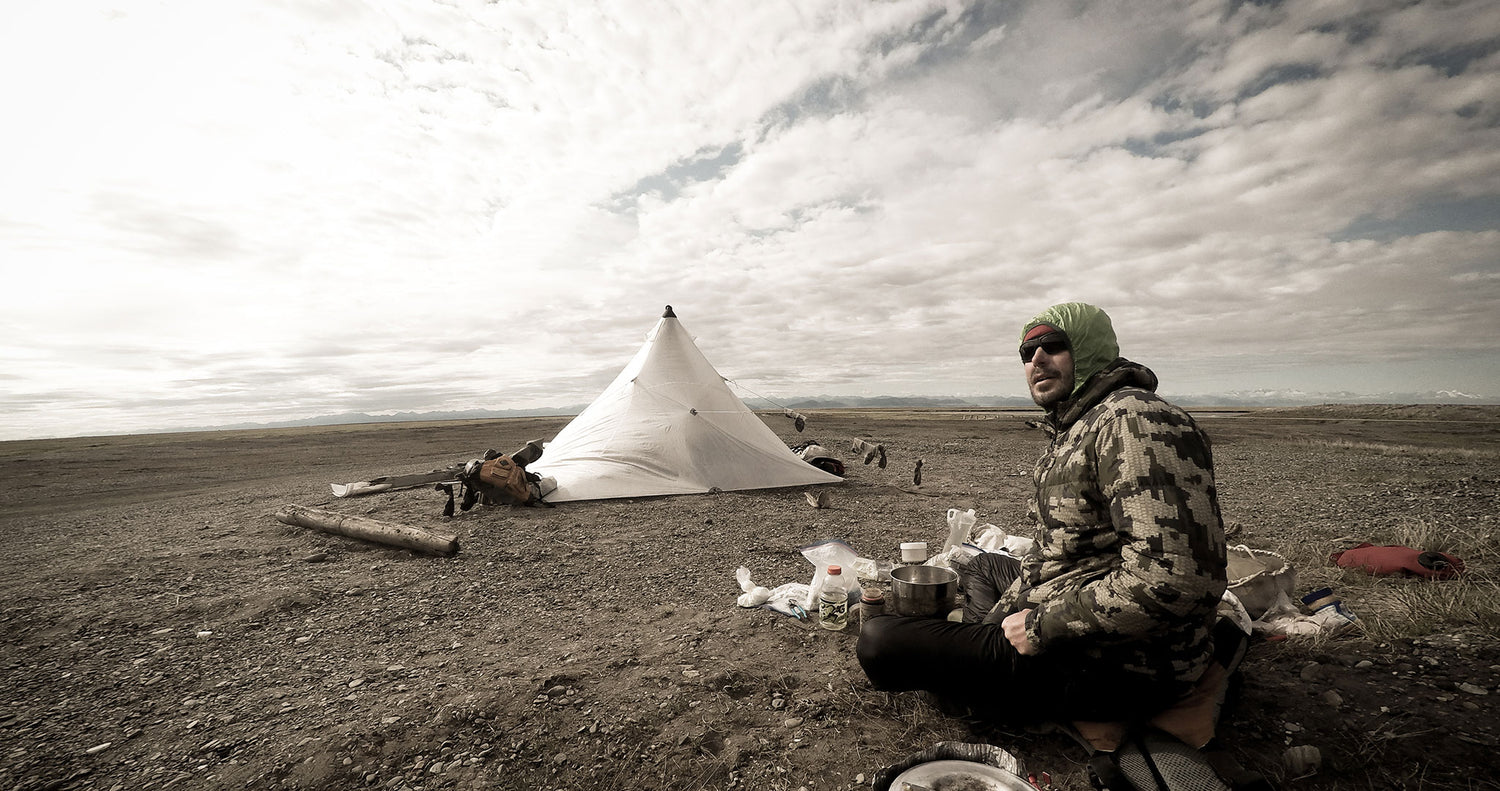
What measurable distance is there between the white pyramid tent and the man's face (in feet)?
23.0

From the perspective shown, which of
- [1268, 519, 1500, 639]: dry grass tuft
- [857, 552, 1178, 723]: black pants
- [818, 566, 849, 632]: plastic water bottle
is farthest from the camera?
[818, 566, 849, 632]: plastic water bottle

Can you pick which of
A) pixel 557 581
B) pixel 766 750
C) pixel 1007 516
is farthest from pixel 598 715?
pixel 1007 516

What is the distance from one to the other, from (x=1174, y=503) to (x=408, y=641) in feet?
15.7

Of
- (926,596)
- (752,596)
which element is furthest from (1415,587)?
(752,596)

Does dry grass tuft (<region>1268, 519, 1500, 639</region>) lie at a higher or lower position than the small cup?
lower

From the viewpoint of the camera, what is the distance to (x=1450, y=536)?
4.99m

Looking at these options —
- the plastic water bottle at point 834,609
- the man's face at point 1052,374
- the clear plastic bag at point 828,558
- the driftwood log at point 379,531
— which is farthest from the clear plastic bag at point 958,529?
the driftwood log at point 379,531

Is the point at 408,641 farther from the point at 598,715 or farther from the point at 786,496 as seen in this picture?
the point at 786,496

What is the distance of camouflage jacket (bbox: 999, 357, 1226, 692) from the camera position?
188 centimetres

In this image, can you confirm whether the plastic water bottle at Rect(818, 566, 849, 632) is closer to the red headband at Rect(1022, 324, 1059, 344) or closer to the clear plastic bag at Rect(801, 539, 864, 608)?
the clear plastic bag at Rect(801, 539, 864, 608)

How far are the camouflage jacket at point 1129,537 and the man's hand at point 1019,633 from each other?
26 millimetres

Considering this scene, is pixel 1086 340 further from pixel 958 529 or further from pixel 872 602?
pixel 958 529

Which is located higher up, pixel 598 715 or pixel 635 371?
pixel 635 371

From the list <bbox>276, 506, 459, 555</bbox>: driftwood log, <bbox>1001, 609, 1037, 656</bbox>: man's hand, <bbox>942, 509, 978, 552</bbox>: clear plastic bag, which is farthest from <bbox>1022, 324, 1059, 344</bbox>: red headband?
<bbox>276, 506, 459, 555</bbox>: driftwood log
